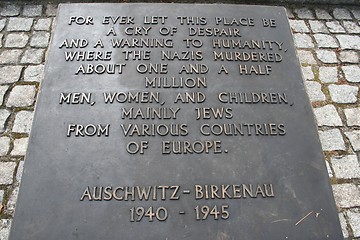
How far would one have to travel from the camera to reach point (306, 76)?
12.4ft

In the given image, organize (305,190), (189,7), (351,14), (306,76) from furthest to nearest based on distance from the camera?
(351,14)
(306,76)
(189,7)
(305,190)

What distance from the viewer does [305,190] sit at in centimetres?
253

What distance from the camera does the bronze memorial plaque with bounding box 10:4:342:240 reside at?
238cm

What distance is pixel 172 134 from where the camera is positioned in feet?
8.92

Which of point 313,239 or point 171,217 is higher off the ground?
point 171,217

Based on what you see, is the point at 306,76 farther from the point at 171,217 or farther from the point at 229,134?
the point at 171,217

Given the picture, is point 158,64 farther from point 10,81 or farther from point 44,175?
point 10,81

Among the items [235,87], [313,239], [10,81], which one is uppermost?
[10,81]

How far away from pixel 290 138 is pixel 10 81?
2.80 meters

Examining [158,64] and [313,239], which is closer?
[313,239]

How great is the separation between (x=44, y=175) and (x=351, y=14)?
4064 mm

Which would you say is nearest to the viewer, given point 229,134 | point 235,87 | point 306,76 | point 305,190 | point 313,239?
point 313,239

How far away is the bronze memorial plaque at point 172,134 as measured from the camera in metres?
2.38

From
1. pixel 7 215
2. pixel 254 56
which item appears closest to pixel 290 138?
pixel 254 56
